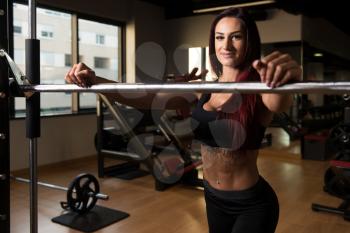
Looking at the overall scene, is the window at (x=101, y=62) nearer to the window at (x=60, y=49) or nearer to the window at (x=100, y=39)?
the window at (x=60, y=49)

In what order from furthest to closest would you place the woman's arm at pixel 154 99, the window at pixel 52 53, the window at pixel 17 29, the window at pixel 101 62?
1. the window at pixel 101 62
2. the window at pixel 52 53
3. the window at pixel 17 29
4. the woman's arm at pixel 154 99

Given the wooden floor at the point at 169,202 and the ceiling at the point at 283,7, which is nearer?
the wooden floor at the point at 169,202

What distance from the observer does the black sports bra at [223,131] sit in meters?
1.14

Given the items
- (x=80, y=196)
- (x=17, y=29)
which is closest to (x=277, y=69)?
(x=80, y=196)

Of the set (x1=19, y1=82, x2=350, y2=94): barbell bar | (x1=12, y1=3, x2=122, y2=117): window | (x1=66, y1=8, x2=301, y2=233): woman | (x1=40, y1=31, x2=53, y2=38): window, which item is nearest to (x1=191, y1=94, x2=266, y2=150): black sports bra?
(x1=66, y1=8, x2=301, y2=233): woman

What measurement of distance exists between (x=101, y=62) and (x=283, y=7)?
3.23 m

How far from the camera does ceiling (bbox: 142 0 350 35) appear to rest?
222 inches

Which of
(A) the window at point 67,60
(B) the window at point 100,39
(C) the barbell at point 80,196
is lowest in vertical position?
(C) the barbell at point 80,196

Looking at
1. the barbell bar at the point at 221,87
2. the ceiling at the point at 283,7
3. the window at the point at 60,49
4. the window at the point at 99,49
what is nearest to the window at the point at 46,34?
the window at the point at 60,49

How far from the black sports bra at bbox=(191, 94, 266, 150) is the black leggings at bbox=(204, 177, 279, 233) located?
166 millimetres

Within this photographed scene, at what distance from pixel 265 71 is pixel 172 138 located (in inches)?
152

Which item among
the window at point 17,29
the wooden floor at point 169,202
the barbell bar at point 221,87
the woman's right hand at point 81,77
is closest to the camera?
the barbell bar at point 221,87

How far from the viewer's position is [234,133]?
1.15 m

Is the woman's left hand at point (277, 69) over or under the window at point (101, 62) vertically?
under
